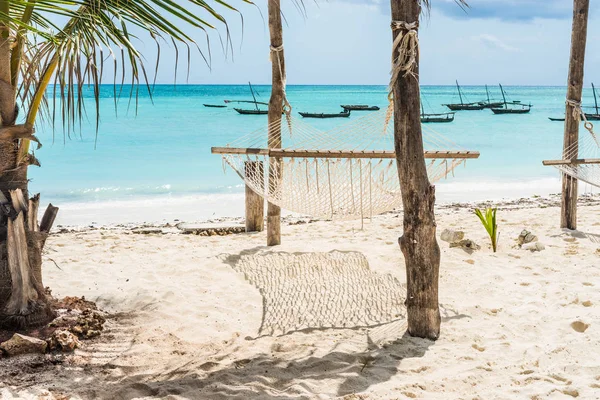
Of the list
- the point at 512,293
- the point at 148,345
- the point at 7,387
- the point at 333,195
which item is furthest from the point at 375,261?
the point at 7,387

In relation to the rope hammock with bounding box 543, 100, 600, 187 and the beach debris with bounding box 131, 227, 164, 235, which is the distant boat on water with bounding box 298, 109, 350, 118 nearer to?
the beach debris with bounding box 131, 227, 164, 235

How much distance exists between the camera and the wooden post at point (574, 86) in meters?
4.03

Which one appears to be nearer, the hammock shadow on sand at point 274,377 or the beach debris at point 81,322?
the hammock shadow on sand at point 274,377

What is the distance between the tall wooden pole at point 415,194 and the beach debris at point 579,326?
2.03 feet

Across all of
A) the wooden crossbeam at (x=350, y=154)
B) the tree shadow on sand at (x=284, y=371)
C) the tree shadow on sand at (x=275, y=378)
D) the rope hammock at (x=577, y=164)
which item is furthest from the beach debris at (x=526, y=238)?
the tree shadow on sand at (x=275, y=378)

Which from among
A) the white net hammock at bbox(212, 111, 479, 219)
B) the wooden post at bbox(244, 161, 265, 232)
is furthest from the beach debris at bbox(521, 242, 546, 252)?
the wooden post at bbox(244, 161, 265, 232)

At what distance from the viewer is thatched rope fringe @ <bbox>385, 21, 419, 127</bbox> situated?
7.17 feet

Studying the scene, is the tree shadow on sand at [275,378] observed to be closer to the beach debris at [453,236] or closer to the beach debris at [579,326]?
the beach debris at [579,326]

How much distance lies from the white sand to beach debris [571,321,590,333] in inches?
0.7

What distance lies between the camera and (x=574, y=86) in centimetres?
407

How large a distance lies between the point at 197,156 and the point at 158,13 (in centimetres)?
1013

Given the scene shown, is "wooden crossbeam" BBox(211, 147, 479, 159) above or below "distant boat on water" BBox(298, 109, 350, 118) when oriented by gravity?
below

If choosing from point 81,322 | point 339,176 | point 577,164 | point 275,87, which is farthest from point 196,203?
point 81,322

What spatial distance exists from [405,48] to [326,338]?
3.92ft
